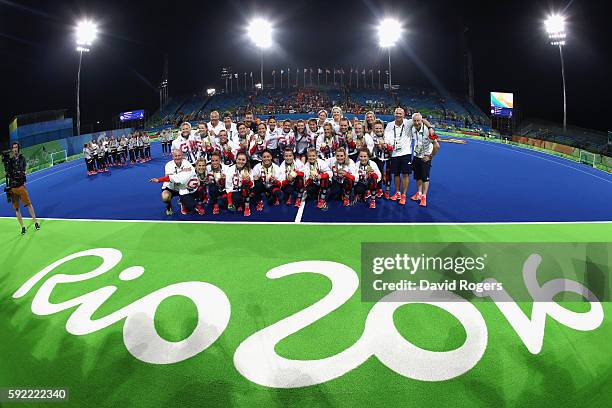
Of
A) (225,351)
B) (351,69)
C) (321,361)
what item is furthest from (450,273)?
(351,69)

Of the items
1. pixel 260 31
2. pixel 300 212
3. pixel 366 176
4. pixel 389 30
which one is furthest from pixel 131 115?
pixel 366 176

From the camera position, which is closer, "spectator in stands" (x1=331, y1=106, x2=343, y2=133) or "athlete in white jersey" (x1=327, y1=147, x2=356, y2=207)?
"athlete in white jersey" (x1=327, y1=147, x2=356, y2=207)

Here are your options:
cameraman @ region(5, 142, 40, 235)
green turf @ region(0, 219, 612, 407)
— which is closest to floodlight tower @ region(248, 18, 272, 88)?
cameraman @ region(5, 142, 40, 235)

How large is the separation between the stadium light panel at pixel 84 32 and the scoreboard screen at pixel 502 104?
120 feet

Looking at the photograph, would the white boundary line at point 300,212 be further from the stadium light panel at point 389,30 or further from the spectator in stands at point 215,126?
the stadium light panel at point 389,30

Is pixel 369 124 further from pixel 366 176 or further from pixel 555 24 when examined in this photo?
pixel 555 24

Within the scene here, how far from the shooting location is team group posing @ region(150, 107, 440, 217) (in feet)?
27.0

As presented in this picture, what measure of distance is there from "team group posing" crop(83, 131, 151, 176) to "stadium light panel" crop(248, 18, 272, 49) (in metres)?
25.5

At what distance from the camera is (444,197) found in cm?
966

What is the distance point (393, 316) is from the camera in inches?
166

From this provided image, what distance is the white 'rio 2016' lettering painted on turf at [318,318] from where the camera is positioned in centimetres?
346

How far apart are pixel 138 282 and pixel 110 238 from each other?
91.5 inches

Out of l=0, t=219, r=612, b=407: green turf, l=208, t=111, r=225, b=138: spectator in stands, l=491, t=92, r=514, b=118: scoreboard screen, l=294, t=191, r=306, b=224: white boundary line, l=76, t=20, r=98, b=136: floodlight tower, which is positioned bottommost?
l=0, t=219, r=612, b=407: green turf

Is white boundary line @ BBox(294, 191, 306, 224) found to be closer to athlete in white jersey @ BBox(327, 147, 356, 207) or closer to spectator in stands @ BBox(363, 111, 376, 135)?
athlete in white jersey @ BBox(327, 147, 356, 207)
